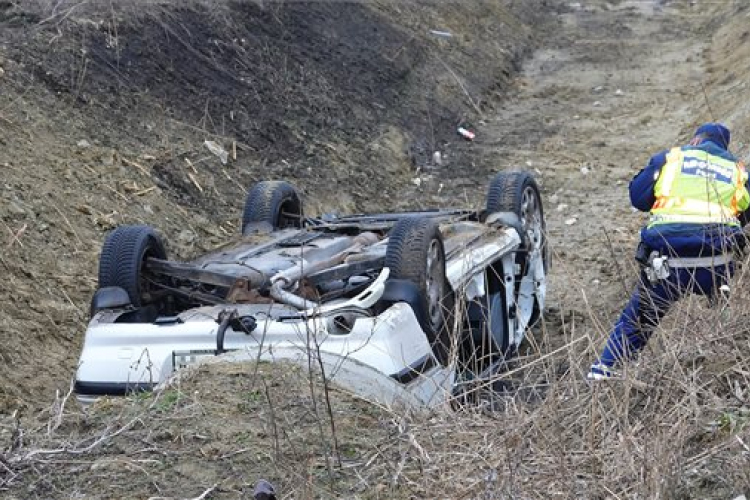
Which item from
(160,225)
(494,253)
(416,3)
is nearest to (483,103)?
(416,3)

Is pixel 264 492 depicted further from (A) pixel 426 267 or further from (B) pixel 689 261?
(B) pixel 689 261

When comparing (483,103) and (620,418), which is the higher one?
(620,418)

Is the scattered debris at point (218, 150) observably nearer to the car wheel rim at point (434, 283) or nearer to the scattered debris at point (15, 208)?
the scattered debris at point (15, 208)

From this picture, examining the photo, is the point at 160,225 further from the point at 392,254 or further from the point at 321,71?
the point at 321,71

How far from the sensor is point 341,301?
6766 millimetres

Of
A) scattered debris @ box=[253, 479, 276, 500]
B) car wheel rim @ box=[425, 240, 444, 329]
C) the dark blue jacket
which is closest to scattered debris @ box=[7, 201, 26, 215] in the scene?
car wheel rim @ box=[425, 240, 444, 329]

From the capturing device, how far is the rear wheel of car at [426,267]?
21.8 feet

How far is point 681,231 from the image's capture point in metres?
7.34

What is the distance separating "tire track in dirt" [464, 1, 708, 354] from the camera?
1116cm

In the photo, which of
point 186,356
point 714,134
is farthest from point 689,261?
point 186,356

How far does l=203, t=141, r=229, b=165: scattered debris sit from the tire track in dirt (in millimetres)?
3194

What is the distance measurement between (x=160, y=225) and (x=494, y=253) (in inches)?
148

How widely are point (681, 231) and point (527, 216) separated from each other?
1.73 m

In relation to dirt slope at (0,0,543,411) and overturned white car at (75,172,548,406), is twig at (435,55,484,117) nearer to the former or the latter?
dirt slope at (0,0,543,411)
